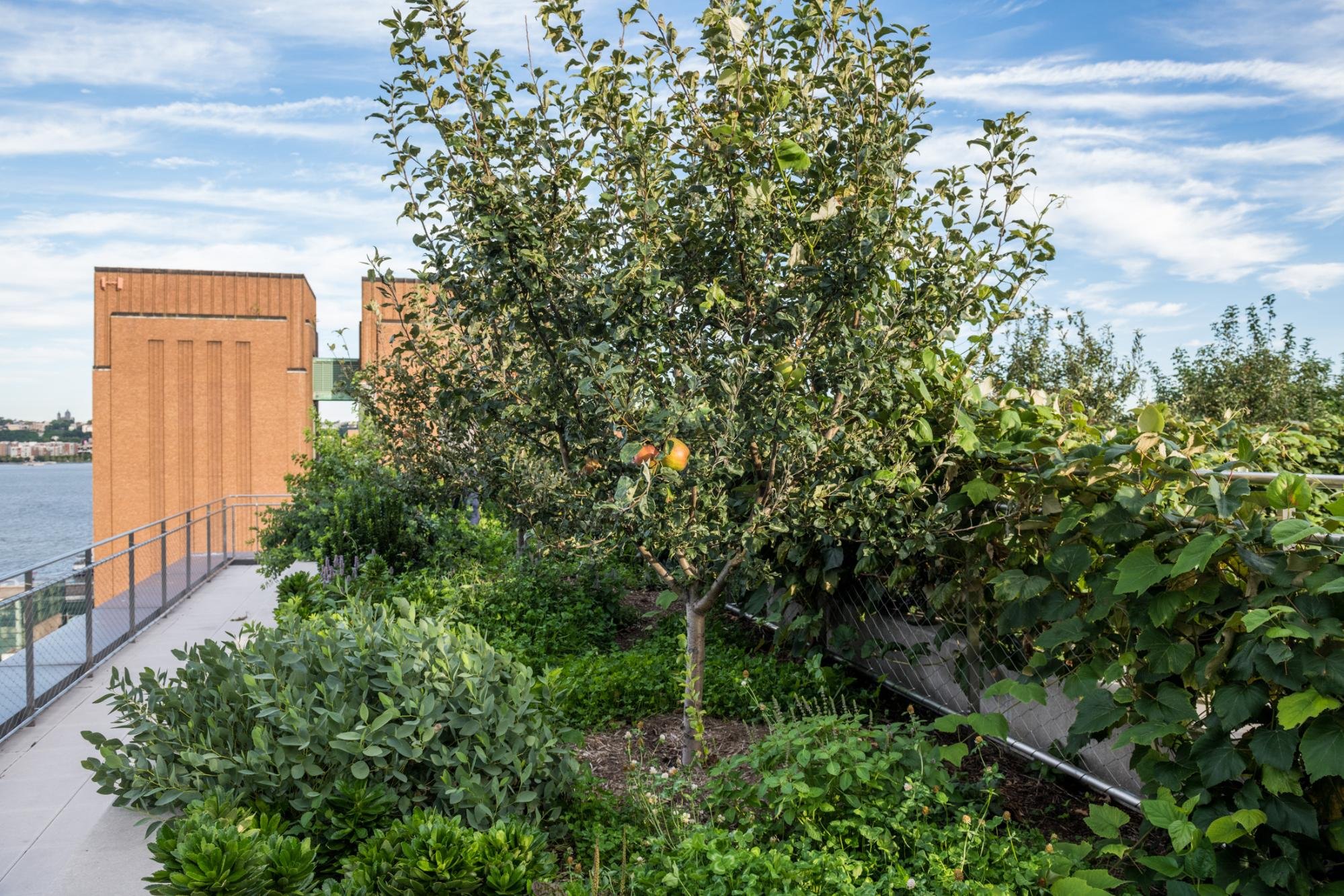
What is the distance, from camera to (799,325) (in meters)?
3.29

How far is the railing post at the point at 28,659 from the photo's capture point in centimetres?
563

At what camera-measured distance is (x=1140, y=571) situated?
8.80ft

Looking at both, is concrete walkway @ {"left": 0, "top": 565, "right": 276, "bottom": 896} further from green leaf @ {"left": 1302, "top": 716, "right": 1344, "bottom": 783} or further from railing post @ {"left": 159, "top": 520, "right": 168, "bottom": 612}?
green leaf @ {"left": 1302, "top": 716, "right": 1344, "bottom": 783}

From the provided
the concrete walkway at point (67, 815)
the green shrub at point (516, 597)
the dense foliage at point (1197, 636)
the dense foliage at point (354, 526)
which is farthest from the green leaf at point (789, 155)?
the dense foliage at point (354, 526)

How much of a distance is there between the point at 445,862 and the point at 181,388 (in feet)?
126

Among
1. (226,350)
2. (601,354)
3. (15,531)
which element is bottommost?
(15,531)

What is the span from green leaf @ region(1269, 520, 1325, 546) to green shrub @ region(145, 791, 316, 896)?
116 inches

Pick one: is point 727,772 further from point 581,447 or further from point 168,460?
point 168,460

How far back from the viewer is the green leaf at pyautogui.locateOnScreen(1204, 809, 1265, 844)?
95.7 inches

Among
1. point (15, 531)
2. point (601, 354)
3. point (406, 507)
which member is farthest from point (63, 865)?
point (15, 531)

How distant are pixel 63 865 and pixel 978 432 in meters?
4.29

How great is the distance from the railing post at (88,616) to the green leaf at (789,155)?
6.32 metres

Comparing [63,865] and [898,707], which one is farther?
[898,707]

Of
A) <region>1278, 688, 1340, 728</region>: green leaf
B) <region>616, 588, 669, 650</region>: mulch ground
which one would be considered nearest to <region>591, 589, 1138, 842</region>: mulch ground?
<region>1278, 688, 1340, 728</region>: green leaf
